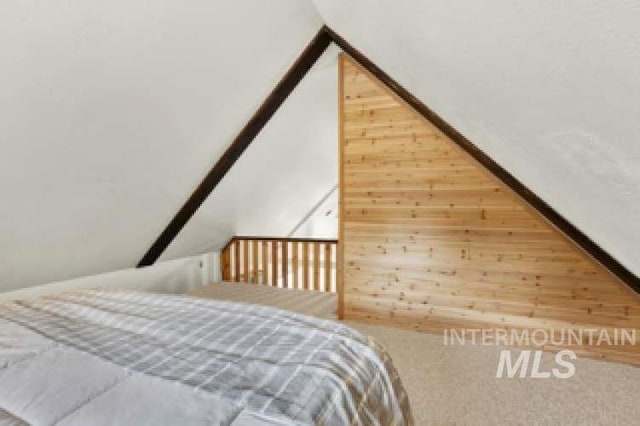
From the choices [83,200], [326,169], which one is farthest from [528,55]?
[326,169]

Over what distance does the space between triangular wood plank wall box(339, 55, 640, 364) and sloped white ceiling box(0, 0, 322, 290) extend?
1.04 meters

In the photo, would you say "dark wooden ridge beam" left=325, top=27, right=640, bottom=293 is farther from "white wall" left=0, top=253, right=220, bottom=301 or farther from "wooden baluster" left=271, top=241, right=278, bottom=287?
"white wall" left=0, top=253, right=220, bottom=301

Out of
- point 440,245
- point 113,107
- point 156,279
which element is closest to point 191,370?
point 113,107

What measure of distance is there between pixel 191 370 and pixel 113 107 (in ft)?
5.38

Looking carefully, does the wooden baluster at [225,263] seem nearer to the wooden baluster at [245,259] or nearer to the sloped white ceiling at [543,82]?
the wooden baluster at [245,259]

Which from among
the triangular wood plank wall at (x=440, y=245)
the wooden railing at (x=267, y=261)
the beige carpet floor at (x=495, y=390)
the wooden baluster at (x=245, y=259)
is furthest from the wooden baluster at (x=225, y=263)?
the beige carpet floor at (x=495, y=390)

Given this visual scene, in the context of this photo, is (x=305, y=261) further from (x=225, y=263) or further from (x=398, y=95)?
(x=398, y=95)

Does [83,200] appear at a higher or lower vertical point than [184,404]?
higher

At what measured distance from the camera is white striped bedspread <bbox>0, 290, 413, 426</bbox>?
0.97 m

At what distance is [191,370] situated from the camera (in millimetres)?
1190

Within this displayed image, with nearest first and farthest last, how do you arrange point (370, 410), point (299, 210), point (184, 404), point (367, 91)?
1. point (184, 404)
2. point (370, 410)
3. point (367, 91)
4. point (299, 210)

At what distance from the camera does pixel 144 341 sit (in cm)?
144

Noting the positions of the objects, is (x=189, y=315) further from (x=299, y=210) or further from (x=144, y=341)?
(x=299, y=210)

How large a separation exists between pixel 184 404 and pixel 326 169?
13.9 ft
